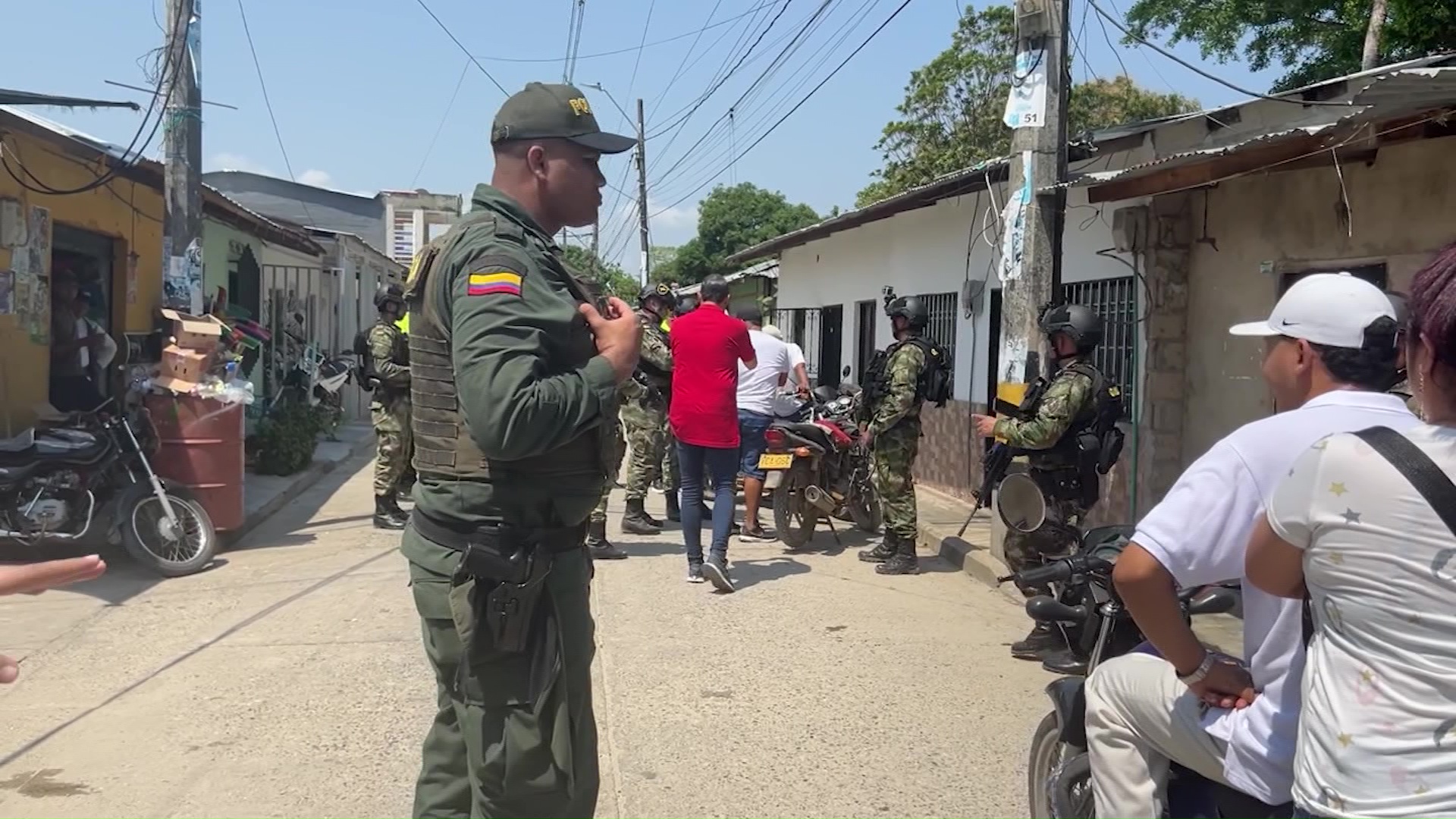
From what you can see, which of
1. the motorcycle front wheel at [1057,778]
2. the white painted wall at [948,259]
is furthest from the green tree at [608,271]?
the motorcycle front wheel at [1057,778]

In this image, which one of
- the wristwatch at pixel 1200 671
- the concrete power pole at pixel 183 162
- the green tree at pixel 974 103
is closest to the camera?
the wristwatch at pixel 1200 671

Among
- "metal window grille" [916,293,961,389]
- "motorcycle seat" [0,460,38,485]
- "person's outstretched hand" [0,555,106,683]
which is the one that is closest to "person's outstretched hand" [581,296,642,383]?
"person's outstretched hand" [0,555,106,683]

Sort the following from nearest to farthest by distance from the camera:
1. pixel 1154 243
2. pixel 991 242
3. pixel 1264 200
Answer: pixel 1264 200 < pixel 1154 243 < pixel 991 242

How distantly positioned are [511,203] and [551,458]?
1.86 feet

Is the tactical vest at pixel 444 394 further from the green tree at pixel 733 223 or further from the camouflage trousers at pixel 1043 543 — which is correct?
the green tree at pixel 733 223

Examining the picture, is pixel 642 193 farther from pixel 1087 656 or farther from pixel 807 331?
pixel 1087 656

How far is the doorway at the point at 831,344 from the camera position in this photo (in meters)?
15.4

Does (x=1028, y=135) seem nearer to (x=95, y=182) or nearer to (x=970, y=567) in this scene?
(x=970, y=567)

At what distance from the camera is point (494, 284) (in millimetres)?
2197

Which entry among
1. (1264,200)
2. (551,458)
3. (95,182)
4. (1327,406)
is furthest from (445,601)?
(95,182)

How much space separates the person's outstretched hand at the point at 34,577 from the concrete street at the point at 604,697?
1.78 metres

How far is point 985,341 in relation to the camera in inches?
401

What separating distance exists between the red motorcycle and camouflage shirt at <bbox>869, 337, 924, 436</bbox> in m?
1.03

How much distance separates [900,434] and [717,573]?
157cm
